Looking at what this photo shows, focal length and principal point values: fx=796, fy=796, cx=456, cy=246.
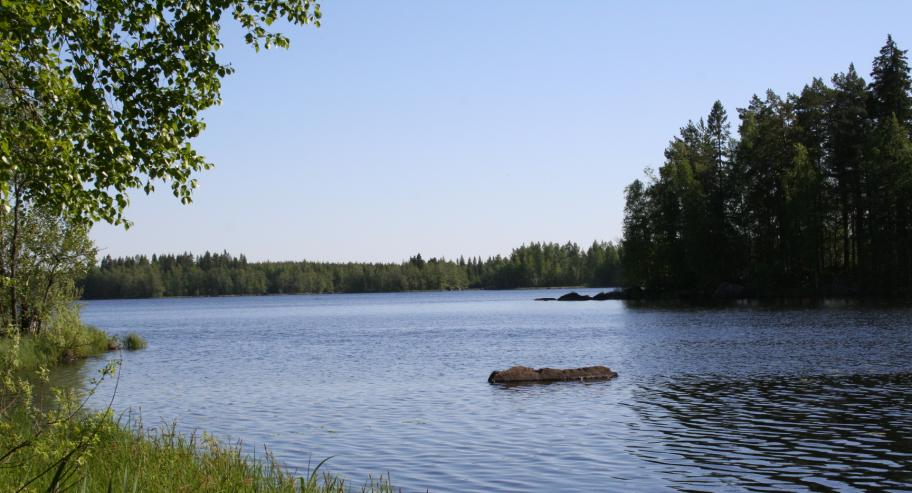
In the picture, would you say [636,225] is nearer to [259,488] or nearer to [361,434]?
[361,434]

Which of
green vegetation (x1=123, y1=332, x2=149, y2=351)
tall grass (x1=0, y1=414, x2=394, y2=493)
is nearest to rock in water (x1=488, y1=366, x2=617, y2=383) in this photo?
Result: tall grass (x1=0, y1=414, x2=394, y2=493)

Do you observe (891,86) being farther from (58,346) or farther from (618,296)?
(58,346)

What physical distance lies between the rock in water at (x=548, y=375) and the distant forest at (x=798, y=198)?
62907 mm

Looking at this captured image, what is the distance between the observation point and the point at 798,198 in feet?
292

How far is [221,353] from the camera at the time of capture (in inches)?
2045

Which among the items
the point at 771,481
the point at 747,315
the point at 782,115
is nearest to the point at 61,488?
the point at 771,481

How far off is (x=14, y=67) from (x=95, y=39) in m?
1.23

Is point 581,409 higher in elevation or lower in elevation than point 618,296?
lower

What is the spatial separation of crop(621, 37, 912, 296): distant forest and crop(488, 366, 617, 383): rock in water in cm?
6291

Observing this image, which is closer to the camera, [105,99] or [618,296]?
[105,99]

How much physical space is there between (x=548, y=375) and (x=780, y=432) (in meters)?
12.4

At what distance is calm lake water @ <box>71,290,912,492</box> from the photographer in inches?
661

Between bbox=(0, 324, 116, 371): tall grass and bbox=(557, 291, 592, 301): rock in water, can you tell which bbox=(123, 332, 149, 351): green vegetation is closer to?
bbox=(0, 324, 116, 371): tall grass

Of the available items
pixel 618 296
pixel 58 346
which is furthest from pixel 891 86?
pixel 58 346
